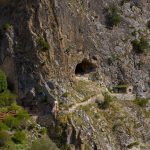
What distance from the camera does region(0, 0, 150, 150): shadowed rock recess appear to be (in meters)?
53.6

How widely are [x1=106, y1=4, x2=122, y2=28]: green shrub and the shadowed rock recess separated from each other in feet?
8.76

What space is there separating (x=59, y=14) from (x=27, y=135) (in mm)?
13594

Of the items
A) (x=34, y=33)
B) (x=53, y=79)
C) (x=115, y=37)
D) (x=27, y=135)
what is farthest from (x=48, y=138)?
(x=115, y=37)

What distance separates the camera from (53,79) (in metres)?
55.6

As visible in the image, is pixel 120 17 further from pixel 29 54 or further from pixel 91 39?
pixel 29 54

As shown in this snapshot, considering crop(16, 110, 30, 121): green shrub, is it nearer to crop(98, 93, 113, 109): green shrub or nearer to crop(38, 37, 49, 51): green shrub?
crop(38, 37, 49, 51): green shrub

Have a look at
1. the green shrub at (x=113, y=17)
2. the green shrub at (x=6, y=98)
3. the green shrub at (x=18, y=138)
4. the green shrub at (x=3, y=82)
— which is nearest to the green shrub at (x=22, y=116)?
the green shrub at (x=6, y=98)

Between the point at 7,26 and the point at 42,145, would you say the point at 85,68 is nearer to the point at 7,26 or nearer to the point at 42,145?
the point at 7,26

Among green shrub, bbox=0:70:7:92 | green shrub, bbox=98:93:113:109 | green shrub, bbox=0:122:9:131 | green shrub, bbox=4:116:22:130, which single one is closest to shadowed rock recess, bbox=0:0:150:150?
green shrub, bbox=98:93:113:109

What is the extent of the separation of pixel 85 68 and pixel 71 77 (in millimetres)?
4260

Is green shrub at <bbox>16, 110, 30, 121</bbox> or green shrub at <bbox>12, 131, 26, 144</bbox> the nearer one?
green shrub at <bbox>12, 131, 26, 144</bbox>

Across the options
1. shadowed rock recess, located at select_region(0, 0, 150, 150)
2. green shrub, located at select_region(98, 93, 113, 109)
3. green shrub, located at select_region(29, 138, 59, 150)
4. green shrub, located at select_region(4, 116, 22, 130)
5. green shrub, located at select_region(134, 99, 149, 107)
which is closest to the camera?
green shrub, located at select_region(29, 138, 59, 150)

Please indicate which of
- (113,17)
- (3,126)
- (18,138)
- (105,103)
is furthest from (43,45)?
(113,17)

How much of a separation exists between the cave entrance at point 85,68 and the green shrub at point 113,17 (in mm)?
6487
